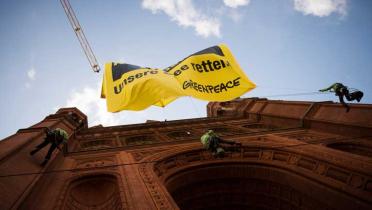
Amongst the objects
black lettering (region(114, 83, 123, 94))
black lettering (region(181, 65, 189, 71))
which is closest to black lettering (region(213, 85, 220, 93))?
black lettering (region(181, 65, 189, 71))

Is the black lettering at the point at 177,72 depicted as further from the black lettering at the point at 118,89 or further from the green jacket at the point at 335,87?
the green jacket at the point at 335,87

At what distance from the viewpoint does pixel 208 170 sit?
1162 centimetres

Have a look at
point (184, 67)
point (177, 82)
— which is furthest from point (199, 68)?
point (177, 82)

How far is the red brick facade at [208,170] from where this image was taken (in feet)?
27.8

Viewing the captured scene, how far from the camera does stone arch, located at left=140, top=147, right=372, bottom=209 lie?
1036 cm

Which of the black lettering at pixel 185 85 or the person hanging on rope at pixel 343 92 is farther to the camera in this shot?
the person hanging on rope at pixel 343 92

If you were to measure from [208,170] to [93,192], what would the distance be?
441cm

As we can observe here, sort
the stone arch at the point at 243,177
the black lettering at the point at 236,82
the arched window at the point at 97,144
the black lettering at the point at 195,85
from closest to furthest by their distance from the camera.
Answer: the black lettering at the point at 195,85 < the black lettering at the point at 236,82 < the stone arch at the point at 243,177 < the arched window at the point at 97,144

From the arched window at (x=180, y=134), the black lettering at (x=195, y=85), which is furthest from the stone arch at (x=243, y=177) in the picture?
the arched window at (x=180, y=134)

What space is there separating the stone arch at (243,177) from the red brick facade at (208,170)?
37 millimetres

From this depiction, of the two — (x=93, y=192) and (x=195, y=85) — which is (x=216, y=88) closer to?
(x=195, y=85)

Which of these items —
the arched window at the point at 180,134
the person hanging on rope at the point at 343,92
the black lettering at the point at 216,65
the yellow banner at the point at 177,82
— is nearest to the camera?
the yellow banner at the point at 177,82

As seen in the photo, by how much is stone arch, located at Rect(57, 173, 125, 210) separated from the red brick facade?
1.3 inches

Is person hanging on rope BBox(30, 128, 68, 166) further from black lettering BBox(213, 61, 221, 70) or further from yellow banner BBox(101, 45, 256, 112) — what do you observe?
black lettering BBox(213, 61, 221, 70)
